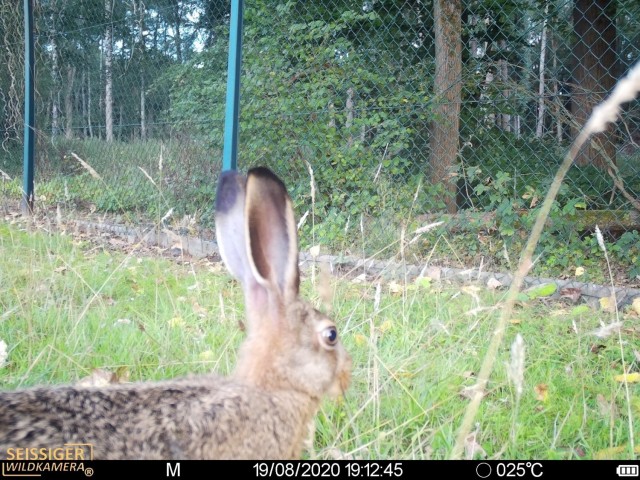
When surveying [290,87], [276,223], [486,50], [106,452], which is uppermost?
[486,50]

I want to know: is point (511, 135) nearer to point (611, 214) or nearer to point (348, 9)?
point (611, 214)

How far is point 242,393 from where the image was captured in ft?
4.98

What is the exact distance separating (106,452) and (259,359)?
488 mm

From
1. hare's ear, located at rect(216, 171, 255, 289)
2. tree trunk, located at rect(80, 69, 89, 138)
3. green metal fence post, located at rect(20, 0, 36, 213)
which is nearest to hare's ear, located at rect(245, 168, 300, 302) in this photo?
hare's ear, located at rect(216, 171, 255, 289)

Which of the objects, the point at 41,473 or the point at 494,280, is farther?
the point at 494,280

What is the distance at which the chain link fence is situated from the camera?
5.16 m

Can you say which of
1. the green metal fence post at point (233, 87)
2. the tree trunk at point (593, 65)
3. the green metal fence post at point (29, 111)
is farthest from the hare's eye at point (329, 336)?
the green metal fence post at point (29, 111)

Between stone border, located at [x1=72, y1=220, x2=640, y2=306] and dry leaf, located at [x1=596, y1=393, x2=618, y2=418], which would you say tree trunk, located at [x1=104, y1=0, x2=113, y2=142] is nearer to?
stone border, located at [x1=72, y1=220, x2=640, y2=306]

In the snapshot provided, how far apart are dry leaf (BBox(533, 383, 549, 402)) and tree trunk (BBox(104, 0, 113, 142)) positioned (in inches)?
249

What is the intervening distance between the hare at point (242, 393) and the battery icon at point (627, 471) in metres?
0.78

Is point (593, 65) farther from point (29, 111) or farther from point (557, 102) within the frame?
point (29, 111)

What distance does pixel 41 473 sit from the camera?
1148mm

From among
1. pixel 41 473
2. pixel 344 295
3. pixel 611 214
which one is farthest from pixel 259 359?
pixel 611 214

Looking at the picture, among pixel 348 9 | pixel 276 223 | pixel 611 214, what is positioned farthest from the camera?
pixel 348 9
